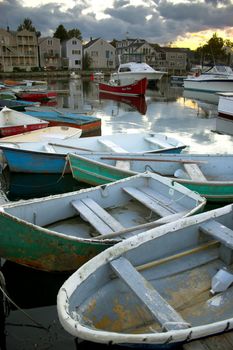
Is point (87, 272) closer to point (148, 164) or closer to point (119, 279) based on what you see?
point (119, 279)

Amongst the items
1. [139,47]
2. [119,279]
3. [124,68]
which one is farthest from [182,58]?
[119,279]

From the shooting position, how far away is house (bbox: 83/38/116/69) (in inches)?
2638

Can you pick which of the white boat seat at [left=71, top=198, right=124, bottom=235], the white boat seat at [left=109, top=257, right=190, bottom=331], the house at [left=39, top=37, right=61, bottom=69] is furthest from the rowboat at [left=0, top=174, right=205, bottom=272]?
the house at [left=39, top=37, right=61, bottom=69]

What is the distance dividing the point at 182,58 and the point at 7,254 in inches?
3150

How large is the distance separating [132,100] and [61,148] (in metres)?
19.4

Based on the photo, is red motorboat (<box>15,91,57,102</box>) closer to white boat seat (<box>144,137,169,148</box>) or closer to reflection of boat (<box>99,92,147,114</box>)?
reflection of boat (<box>99,92,147,114</box>)

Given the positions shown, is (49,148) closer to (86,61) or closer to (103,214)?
(103,214)

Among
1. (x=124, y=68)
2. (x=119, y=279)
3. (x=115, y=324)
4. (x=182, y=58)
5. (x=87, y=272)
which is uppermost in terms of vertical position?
(x=182, y=58)

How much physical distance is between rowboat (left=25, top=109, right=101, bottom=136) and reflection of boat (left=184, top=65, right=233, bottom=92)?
22.2m

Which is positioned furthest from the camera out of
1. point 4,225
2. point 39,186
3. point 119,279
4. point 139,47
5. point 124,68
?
point 139,47

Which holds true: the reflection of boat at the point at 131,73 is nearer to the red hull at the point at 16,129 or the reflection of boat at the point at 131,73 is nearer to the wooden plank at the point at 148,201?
the red hull at the point at 16,129

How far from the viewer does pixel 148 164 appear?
7340mm

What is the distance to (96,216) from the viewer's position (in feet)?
15.8

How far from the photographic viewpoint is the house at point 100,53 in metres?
67.0
